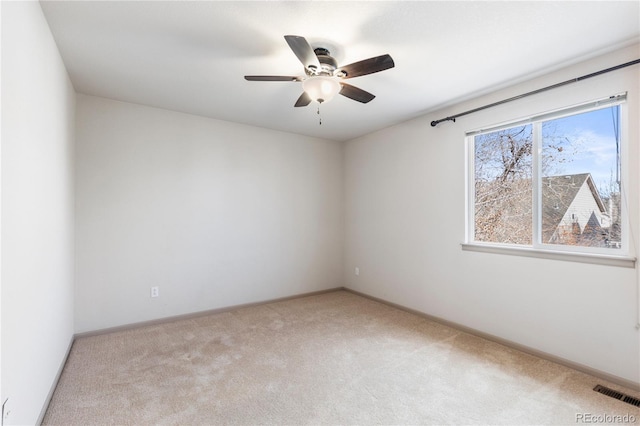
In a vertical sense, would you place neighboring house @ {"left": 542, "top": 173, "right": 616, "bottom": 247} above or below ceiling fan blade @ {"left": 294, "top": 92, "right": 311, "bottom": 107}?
below

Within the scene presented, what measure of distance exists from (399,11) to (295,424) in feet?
8.39

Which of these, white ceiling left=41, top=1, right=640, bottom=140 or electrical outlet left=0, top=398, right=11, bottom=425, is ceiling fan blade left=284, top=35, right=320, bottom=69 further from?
electrical outlet left=0, top=398, right=11, bottom=425

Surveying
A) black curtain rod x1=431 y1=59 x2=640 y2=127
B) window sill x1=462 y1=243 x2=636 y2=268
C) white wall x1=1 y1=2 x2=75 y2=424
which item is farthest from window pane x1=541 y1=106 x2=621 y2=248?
white wall x1=1 y1=2 x2=75 y2=424

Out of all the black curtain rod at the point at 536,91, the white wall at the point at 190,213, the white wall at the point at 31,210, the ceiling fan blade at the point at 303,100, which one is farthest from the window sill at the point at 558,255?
the white wall at the point at 31,210

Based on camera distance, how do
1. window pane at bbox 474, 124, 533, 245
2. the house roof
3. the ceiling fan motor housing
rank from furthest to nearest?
1. window pane at bbox 474, 124, 533, 245
2. the house roof
3. the ceiling fan motor housing

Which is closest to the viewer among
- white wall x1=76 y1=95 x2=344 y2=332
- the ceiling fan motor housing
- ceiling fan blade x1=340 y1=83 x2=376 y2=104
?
the ceiling fan motor housing

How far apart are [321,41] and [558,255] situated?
101 inches

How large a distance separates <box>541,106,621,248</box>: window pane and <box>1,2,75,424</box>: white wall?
3.66m

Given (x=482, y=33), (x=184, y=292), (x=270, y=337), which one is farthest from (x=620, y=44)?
(x=184, y=292)

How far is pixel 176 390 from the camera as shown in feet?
6.84

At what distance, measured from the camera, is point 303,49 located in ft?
5.71

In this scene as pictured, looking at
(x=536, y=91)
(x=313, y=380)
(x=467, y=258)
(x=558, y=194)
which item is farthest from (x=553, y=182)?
(x=313, y=380)

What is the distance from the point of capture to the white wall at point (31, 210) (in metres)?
1.32

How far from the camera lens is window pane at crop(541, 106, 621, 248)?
2252 millimetres
